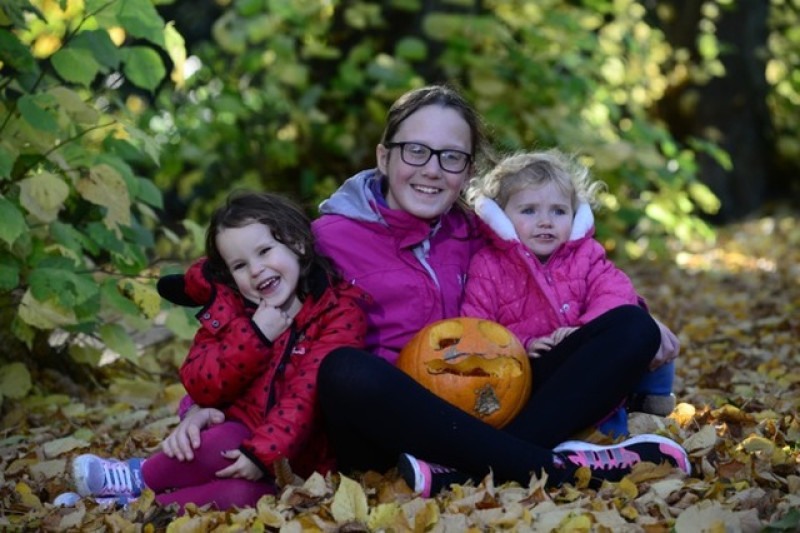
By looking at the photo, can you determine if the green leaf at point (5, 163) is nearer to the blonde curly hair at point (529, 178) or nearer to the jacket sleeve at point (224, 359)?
the jacket sleeve at point (224, 359)

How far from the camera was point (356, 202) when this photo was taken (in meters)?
3.61

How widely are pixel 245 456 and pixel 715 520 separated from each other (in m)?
1.28

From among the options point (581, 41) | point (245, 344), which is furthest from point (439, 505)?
point (581, 41)

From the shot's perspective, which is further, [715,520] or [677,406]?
[677,406]

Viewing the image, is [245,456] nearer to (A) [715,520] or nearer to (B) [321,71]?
(A) [715,520]

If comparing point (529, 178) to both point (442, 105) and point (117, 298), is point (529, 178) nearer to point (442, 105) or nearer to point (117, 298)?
point (442, 105)

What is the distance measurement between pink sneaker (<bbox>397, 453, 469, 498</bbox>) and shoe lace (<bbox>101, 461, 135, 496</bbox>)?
890mm

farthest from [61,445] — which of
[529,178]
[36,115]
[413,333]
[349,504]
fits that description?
[529,178]

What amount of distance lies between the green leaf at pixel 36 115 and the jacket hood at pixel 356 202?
1.15m

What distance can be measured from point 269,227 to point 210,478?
0.76m

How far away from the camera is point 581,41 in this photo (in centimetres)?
764

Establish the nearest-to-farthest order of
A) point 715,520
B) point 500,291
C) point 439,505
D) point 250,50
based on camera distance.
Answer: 1. point 715,520
2. point 439,505
3. point 500,291
4. point 250,50

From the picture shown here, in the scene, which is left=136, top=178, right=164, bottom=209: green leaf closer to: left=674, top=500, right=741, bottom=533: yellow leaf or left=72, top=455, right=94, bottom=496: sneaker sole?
left=72, top=455, right=94, bottom=496: sneaker sole

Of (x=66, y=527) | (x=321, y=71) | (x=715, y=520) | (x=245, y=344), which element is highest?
(x=321, y=71)
